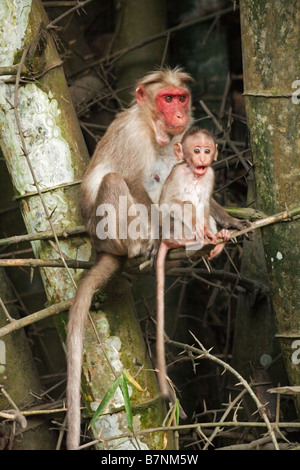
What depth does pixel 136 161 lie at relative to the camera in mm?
4664

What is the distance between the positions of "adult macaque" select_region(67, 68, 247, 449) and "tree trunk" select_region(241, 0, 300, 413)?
28 centimetres

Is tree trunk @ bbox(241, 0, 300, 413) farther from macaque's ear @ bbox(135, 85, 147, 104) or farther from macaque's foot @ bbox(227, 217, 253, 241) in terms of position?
macaque's ear @ bbox(135, 85, 147, 104)

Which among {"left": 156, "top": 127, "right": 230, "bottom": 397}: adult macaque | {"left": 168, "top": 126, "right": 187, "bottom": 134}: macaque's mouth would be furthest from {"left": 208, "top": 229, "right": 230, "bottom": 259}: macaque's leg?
{"left": 168, "top": 126, "right": 187, "bottom": 134}: macaque's mouth

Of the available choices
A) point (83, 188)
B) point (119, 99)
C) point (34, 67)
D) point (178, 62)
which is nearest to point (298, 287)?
point (83, 188)

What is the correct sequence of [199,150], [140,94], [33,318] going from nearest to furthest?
[33,318] < [199,150] < [140,94]

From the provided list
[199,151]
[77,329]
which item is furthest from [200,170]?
[77,329]

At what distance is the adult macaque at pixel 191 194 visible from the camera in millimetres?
4066

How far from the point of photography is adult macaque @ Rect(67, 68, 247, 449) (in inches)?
174

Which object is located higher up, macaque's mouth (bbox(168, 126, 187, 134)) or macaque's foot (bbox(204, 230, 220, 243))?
macaque's mouth (bbox(168, 126, 187, 134))

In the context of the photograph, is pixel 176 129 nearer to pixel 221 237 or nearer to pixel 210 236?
pixel 210 236

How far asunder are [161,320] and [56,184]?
1.34 m

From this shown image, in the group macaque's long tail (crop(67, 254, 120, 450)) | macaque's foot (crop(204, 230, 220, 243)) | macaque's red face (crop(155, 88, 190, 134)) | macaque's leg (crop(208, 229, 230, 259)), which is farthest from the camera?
macaque's red face (crop(155, 88, 190, 134))

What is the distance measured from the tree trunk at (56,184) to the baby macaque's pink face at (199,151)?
33.4 inches

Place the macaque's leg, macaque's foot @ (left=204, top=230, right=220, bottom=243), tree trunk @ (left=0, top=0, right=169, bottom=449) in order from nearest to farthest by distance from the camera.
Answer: the macaque's leg → macaque's foot @ (left=204, top=230, right=220, bottom=243) → tree trunk @ (left=0, top=0, right=169, bottom=449)
